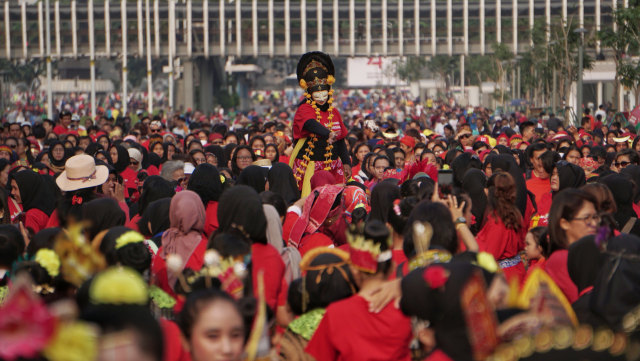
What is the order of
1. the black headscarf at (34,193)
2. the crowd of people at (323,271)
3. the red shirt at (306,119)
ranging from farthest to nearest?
1. the red shirt at (306,119)
2. the black headscarf at (34,193)
3. the crowd of people at (323,271)

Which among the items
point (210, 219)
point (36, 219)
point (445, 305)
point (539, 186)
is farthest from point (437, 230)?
point (36, 219)

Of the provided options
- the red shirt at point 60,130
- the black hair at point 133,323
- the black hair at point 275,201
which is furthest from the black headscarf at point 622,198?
the red shirt at point 60,130

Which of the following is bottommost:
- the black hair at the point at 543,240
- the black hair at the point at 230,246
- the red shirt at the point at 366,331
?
the red shirt at the point at 366,331

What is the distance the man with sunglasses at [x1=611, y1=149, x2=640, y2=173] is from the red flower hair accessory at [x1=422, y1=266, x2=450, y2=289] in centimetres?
949

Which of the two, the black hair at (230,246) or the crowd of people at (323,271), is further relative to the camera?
the black hair at (230,246)

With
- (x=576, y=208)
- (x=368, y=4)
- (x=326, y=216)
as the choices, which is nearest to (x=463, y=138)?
(x=326, y=216)

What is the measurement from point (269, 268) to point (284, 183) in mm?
3816

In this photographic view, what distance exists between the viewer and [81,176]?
10.1m

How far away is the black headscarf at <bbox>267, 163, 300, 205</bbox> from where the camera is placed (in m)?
10.3

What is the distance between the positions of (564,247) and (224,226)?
193cm

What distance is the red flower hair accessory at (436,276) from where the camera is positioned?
14.6ft

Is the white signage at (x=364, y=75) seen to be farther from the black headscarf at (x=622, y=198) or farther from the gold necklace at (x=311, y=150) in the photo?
the black headscarf at (x=622, y=198)

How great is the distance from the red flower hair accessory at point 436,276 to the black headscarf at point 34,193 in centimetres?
689

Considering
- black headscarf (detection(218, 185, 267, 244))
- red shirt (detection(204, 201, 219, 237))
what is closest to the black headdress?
red shirt (detection(204, 201, 219, 237))
